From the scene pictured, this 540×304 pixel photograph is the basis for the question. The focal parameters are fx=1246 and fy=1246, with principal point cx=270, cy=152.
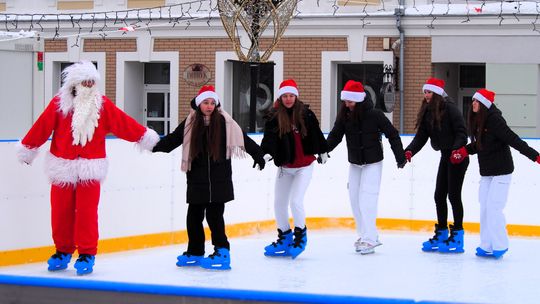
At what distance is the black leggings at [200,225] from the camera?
31.1ft

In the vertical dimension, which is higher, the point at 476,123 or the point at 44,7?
the point at 44,7

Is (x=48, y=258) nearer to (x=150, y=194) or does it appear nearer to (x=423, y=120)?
(x=150, y=194)

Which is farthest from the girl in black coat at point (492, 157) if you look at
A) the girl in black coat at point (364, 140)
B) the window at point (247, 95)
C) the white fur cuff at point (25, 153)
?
the window at point (247, 95)

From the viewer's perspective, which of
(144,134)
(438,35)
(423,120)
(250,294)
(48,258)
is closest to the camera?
(250,294)

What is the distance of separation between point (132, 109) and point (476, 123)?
14288 millimetres

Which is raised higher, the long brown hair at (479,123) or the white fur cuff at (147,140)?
the long brown hair at (479,123)

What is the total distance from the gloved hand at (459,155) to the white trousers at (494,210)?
25 cm

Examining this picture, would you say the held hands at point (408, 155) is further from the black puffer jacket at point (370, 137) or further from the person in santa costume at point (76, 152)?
the person in santa costume at point (76, 152)

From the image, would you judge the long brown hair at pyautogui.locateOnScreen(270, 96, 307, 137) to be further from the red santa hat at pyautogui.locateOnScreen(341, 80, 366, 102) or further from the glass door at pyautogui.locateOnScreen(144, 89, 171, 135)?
the glass door at pyautogui.locateOnScreen(144, 89, 171, 135)

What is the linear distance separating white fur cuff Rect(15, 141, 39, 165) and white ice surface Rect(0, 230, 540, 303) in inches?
33.4

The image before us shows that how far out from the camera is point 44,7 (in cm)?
2428

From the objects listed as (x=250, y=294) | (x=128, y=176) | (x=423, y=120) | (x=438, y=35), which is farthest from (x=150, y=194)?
(x=438, y=35)

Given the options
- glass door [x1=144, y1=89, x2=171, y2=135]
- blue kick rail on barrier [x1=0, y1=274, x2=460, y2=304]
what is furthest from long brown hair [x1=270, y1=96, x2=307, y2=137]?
glass door [x1=144, y1=89, x2=171, y2=135]

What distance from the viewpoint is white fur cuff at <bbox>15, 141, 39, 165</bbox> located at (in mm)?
9211
